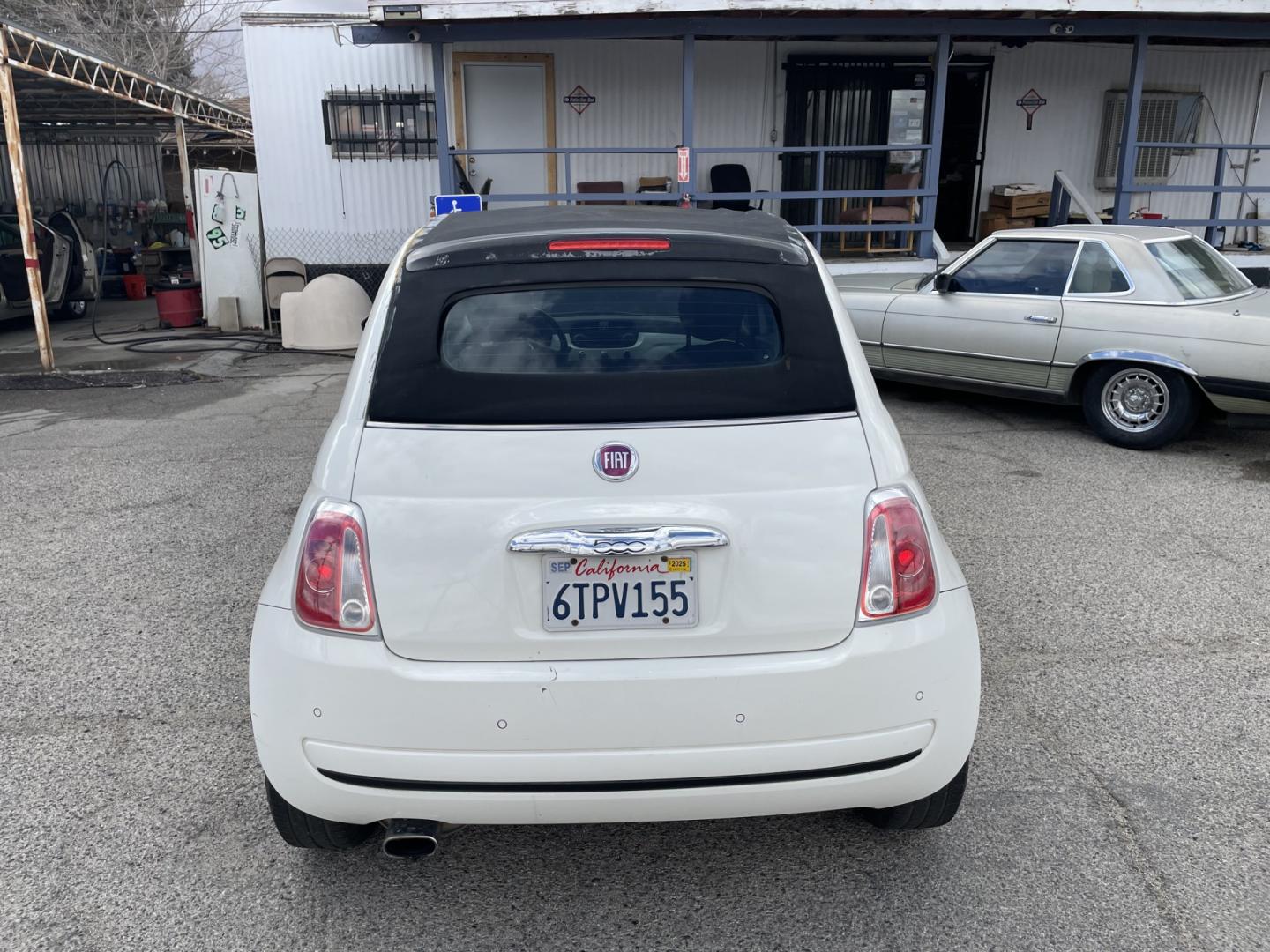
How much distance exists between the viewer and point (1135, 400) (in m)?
7.39

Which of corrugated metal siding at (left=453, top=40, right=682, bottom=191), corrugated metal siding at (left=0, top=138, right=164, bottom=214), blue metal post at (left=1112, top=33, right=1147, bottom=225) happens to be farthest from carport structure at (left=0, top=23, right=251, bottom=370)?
blue metal post at (left=1112, top=33, right=1147, bottom=225)

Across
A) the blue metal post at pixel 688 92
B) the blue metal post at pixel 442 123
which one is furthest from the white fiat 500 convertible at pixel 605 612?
the blue metal post at pixel 442 123

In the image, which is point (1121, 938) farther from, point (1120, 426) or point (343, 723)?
point (1120, 426)

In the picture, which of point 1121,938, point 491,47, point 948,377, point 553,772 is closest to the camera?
point 553,772

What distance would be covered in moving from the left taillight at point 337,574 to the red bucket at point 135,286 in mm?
18931

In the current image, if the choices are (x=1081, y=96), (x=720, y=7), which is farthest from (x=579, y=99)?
(x=1081, y=96)

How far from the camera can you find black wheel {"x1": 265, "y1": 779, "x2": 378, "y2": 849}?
2709 mm

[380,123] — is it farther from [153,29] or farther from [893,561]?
[153,29]

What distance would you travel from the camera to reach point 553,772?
239 cm

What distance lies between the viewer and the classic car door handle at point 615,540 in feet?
7.86

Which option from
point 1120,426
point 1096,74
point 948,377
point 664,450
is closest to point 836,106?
point 1096,74

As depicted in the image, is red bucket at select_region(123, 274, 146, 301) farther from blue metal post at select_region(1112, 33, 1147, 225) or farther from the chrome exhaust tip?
the chrome exhaust tip

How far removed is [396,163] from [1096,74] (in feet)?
31.1

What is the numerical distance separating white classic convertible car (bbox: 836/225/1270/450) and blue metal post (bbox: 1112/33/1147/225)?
4635 mm
